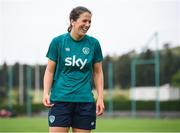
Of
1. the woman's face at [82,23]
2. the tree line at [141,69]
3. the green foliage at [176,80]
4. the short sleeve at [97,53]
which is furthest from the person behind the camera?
the green foliage at [176,80]

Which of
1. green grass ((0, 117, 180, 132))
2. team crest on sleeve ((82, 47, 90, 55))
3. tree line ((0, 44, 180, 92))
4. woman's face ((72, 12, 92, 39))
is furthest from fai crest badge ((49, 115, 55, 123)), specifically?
tree line ((0, 44, 180, 92))

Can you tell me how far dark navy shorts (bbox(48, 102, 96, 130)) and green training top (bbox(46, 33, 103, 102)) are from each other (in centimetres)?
4

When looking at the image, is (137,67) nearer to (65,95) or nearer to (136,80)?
(136,80)

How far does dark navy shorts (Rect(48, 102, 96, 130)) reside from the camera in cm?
421

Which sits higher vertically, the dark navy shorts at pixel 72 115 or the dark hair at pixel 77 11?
the dark hair at pixel 77 11

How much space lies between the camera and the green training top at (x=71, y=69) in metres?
4.23

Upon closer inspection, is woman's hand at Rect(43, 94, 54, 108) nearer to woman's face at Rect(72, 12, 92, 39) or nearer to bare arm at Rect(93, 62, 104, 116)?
bare arm at Rect(93, 62, 104, 116)

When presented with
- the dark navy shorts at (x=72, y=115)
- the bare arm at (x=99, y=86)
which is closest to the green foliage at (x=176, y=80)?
the bare arm at (x=99, y=86)

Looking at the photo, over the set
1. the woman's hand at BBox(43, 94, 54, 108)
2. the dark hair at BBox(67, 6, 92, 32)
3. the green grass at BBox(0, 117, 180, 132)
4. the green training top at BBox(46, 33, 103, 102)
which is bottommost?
the green grass at BBox(0, 117, 180, 132)

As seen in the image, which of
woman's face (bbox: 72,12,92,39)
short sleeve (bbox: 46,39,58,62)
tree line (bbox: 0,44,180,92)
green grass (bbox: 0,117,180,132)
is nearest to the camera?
woman's face (bbox: 72,12,92,39)

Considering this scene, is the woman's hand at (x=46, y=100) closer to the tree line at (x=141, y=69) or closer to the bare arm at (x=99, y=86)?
the bare arm at (x=99, y=86)

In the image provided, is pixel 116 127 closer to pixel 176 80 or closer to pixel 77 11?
pixel 77 11

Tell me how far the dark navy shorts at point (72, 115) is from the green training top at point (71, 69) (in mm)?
42

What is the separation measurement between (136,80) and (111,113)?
200cm
